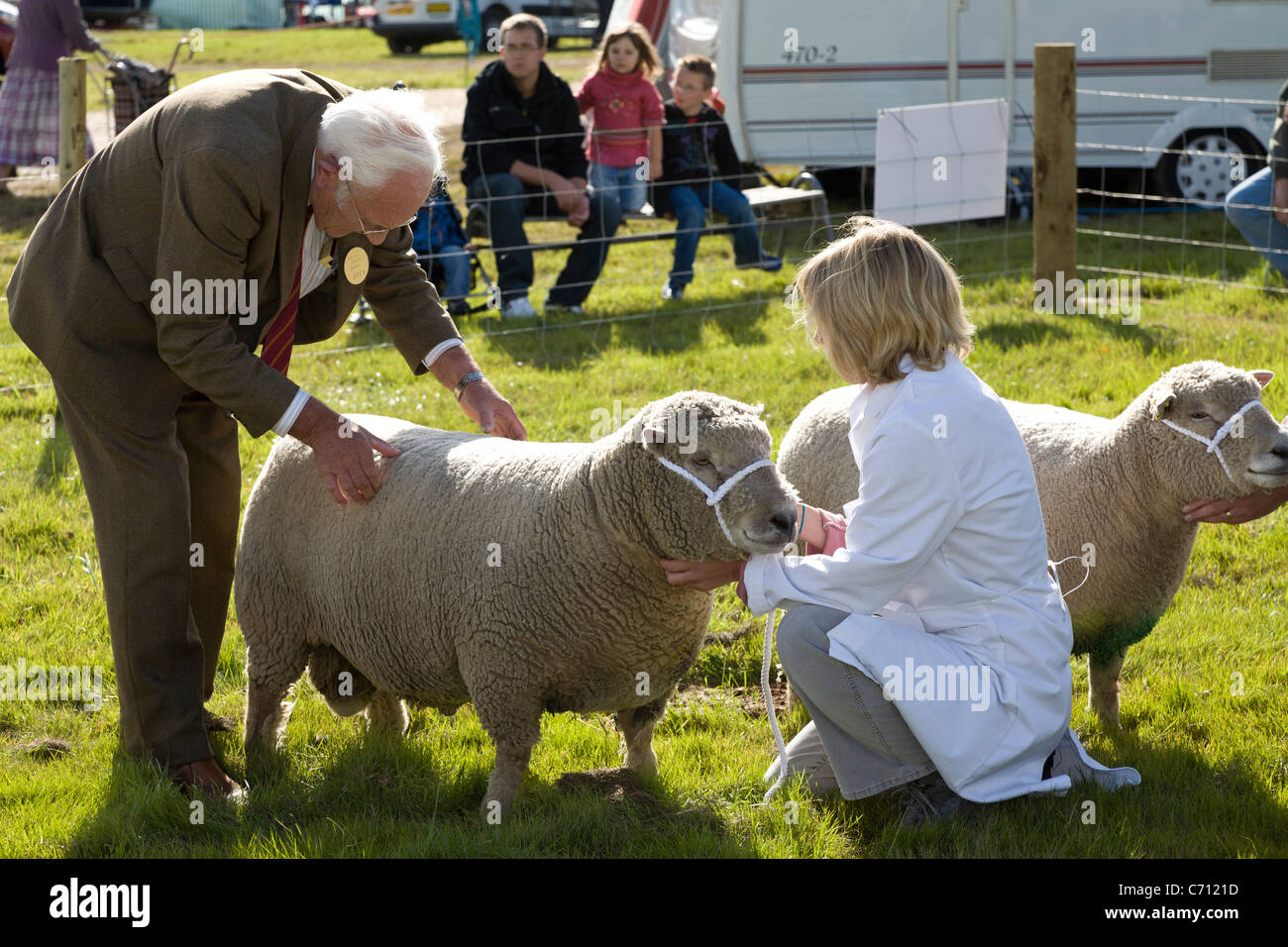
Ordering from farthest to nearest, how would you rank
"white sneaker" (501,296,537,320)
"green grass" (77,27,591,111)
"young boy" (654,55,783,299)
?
"green grass" (77,27,591,111), "young boy" (654,55,783,299), "white sneaker" (501,296,537,320)

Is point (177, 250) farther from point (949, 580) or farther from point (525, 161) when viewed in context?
point (525, 161)

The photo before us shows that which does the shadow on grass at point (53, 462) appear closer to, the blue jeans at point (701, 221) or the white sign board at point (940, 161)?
the blue jeans at point (701, 221)

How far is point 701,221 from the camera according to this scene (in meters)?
9.17

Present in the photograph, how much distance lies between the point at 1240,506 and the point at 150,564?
2.91 meters

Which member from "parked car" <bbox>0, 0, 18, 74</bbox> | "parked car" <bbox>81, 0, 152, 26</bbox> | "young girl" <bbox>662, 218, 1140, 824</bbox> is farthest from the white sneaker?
"parked car" <bbox>81, 0, 152, 26</bbox>

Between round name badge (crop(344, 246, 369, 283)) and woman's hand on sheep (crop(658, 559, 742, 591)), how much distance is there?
1267mm

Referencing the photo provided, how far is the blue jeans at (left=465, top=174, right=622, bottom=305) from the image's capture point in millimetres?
8539

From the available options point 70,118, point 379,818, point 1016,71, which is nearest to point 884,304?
point 379,818

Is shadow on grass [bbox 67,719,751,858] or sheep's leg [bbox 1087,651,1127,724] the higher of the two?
sheep's leg [bbox 1087,651,1127,724]

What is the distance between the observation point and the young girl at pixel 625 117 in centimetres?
923

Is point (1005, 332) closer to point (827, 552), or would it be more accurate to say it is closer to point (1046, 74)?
point (1046, 74)

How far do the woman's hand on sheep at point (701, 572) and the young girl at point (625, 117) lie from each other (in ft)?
21.3
